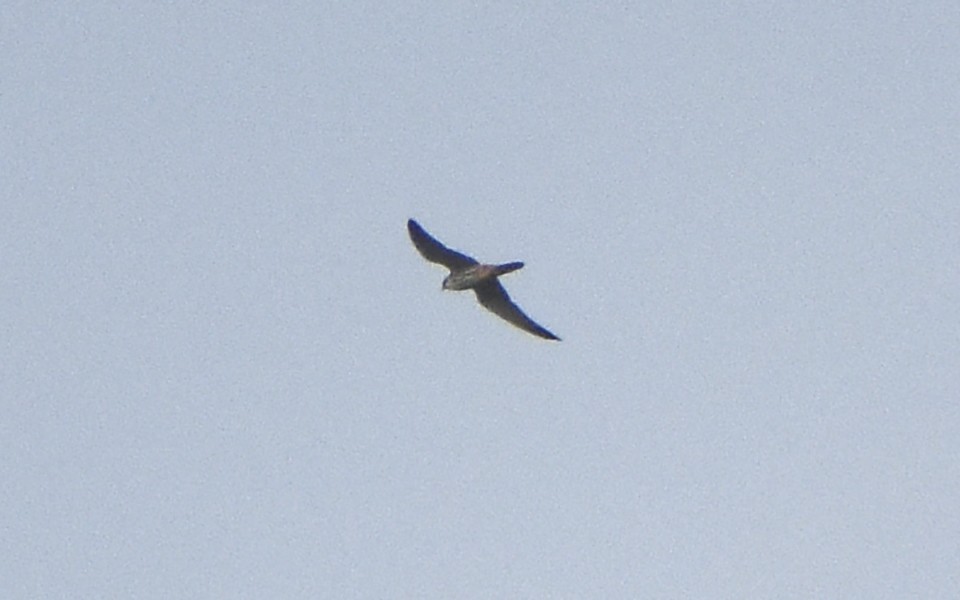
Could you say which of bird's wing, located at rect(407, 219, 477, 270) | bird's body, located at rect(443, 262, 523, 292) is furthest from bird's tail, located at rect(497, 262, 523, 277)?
bird's wing, located at rect(407, 219, 477, 270)

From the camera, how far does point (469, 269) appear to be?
2790 inches

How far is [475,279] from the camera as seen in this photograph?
70.8 metres

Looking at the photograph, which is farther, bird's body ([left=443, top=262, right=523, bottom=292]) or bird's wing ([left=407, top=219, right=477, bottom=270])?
bird's wing ([left=407, top=219, right=477, bottom=270])

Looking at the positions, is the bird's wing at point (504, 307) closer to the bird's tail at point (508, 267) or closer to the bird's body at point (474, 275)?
the bird's body at point (474, 275)

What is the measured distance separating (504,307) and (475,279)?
1666mm

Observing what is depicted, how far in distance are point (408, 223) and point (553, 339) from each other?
5063 mm

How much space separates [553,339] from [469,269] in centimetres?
303

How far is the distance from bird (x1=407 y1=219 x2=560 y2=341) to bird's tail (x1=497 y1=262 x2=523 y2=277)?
0.07 meters

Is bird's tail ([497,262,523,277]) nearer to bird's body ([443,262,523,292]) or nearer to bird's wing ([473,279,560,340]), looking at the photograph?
bird's body ([443,262,523,292])

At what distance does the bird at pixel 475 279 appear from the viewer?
7075 cm

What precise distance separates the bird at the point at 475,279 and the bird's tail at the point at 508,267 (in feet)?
0.22

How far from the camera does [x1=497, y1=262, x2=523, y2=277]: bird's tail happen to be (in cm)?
6894

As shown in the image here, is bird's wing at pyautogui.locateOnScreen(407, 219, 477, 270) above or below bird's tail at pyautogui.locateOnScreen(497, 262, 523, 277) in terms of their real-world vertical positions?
above

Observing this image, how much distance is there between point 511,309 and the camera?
236 feet
